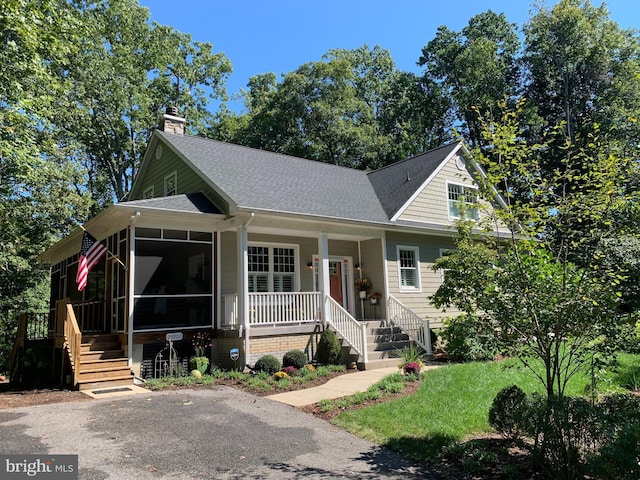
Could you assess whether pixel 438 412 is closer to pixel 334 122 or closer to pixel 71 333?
pixel 71 333

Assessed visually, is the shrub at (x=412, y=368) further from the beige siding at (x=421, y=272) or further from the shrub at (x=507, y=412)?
the beige siding at (x=421, y=272)

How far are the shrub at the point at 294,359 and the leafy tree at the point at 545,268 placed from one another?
6520 mm

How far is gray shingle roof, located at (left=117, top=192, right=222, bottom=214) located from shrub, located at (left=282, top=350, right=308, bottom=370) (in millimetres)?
4088

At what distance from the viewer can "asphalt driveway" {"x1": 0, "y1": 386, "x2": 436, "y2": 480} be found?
470cm

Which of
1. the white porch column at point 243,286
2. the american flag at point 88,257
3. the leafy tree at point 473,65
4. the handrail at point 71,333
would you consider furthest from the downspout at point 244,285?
the leafy tree at point 473,65

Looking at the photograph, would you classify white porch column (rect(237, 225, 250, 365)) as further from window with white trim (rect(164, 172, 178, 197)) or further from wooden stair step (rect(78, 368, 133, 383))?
window with white trim (rect(164, 172, 178, 197))

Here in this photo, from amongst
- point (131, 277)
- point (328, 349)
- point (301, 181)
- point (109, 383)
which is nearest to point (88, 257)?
point (131, 277)

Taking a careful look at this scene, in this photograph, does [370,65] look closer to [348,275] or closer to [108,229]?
[348,275]

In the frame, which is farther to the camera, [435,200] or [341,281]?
[435,200]

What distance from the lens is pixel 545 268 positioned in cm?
467

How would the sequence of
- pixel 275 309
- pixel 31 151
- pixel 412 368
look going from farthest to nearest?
pixel 31 151, pixel 275 309, pixel 412 368

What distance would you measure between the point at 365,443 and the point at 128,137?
90.3 feet

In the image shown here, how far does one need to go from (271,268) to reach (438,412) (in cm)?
794

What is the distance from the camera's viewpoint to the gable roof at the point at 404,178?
1606 cm
